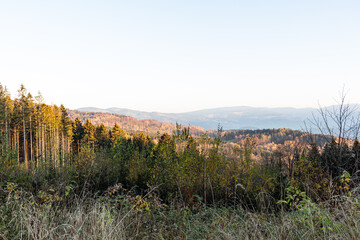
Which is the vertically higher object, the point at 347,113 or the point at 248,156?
the point at 347,113

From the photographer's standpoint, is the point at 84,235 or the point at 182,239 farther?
the point at 182,239

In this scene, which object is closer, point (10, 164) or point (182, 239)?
point (182, 239)

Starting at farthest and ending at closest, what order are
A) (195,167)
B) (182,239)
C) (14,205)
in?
(195,167), (14,205), (182,239)

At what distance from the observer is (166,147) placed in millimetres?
6266

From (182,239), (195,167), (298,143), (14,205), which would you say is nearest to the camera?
(182,239)

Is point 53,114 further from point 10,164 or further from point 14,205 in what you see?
point 14,205

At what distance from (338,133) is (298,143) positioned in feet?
5.71

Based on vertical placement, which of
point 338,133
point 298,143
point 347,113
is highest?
point 347,113

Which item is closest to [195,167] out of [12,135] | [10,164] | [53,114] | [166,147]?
[166,147]

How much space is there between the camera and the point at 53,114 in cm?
2698

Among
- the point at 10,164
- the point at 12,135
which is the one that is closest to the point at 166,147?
the point at 10,164

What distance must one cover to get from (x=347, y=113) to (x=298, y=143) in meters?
2.05

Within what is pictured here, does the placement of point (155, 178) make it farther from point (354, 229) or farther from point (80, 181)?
point (354, 229)

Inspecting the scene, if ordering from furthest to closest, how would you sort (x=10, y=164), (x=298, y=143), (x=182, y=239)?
(x=298, y=143)
(x=10, y=164)
(x=182, y=239)
